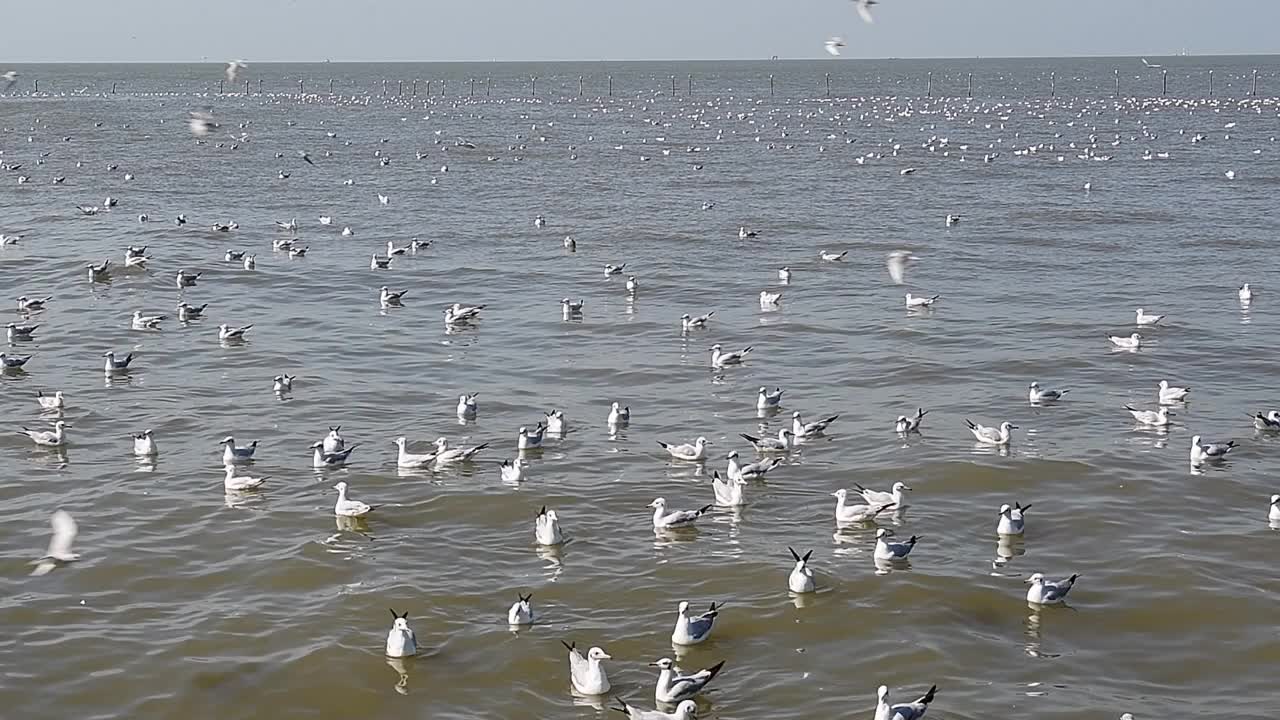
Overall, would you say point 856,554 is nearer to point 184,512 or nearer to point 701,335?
point 184,512

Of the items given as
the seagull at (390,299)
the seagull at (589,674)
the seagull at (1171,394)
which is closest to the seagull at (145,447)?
the seagull at (589,674)

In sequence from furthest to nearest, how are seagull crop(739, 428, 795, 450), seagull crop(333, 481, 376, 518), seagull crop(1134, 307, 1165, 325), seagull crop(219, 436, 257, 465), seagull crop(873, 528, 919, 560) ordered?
seagull crop(1134, 307, 1165, 325) < seagull crop(739, 428, 795, 450) < seagull crop(219, 436, 257, 465) < seagull crop(333, 481, 376, 518) < seagull crop(873, 528, 919, 560)

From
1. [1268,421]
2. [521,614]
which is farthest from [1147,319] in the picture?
[521,614]

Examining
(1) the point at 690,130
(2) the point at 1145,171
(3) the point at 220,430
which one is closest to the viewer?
(3) the point at 220,430

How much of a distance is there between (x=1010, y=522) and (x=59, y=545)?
38.6 feet

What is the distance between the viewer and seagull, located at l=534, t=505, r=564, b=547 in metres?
17.8

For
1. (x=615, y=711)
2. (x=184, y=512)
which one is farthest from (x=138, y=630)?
(x=615, y=711)

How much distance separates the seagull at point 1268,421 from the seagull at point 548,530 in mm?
11527

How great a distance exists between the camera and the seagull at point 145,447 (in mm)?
21281

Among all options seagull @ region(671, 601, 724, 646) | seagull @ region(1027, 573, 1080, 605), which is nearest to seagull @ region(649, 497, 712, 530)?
seagull @ region(671, 601, 724, 646)

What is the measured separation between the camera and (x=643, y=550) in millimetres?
17781

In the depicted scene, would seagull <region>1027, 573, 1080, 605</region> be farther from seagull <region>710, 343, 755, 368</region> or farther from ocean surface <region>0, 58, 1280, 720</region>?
seagull <region>710, 343, 755, 368</region>

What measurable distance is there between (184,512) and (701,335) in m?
13.0

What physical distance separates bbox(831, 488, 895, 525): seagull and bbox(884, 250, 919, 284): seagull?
56.5 feet
